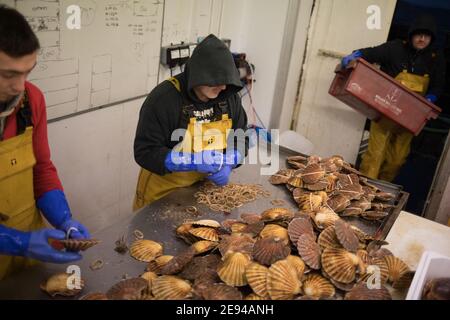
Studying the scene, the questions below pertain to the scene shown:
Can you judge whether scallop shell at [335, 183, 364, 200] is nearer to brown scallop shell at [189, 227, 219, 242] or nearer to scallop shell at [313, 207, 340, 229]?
scallop shell at [313, 207, 340, 229]

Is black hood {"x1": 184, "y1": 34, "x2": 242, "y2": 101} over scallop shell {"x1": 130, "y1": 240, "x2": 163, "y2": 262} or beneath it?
over

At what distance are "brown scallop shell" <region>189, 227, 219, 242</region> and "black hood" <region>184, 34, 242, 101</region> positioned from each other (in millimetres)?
649

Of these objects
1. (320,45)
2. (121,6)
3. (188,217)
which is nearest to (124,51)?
(121,6)

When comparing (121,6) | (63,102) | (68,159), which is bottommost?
(68,159)

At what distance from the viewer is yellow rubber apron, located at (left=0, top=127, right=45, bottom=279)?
4.64 ft

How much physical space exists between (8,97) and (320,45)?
3.21 m

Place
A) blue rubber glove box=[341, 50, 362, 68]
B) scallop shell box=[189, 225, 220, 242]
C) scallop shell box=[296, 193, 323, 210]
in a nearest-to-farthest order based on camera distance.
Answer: scallop shell box=[189, 225, 220, 242], scallop shell box=[296, 193, 323, 210], blue rubber glove box=[341, 50, 362, 68]

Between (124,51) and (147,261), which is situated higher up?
(124,51)

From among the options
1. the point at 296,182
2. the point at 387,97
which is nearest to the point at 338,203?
the point at 296,182

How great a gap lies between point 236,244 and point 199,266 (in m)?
0.16

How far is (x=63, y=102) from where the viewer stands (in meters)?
2.33

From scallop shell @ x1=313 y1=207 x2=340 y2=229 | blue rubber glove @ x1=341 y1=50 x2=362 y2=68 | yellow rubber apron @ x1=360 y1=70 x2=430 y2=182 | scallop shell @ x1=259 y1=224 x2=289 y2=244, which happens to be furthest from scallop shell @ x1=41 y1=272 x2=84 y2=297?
yellow rubber apron @ x1=360 y1=70 x2=430 y2=182

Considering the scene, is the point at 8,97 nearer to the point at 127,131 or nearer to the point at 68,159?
the point at 68,159

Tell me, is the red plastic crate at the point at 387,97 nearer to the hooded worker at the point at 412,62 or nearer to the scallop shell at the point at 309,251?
the hooded worker at the point at 412,62
